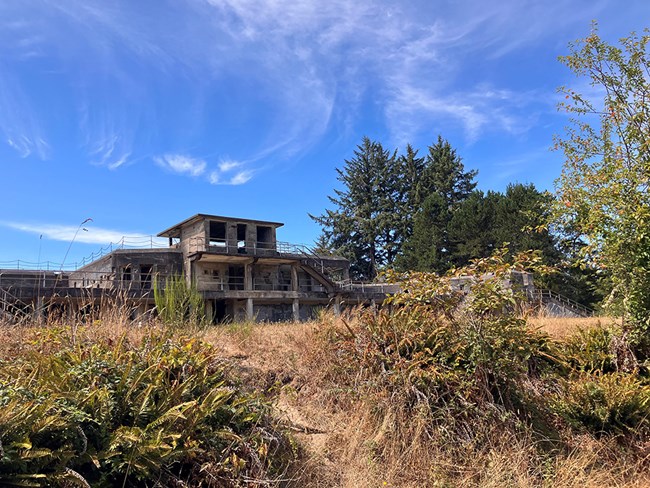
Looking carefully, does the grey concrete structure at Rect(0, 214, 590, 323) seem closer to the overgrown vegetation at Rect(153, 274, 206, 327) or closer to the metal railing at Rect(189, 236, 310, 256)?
the metal railing at Rect(189, 236, 310, 256)

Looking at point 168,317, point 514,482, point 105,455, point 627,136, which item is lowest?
point 514,482

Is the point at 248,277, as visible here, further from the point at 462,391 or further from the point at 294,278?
the point at 462,391

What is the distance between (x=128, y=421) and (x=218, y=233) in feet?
99.4

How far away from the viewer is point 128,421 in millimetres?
3723

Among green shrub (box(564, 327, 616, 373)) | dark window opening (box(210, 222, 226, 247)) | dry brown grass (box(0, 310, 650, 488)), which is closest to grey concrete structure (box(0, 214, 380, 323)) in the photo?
dark window opening (box(210, 222, 226, 247))

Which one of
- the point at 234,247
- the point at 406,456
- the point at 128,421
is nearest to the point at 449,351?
the point at 406,456

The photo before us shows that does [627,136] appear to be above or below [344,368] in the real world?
above

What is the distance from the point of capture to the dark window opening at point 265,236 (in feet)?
112

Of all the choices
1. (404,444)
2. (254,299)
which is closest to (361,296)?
(254,299)

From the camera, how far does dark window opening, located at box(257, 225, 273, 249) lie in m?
34.3

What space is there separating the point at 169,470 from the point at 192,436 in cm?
30

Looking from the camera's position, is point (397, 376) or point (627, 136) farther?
point (627, 136)

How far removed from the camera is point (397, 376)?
555 cm

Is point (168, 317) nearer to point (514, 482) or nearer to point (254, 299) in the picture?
point (514, 482)
